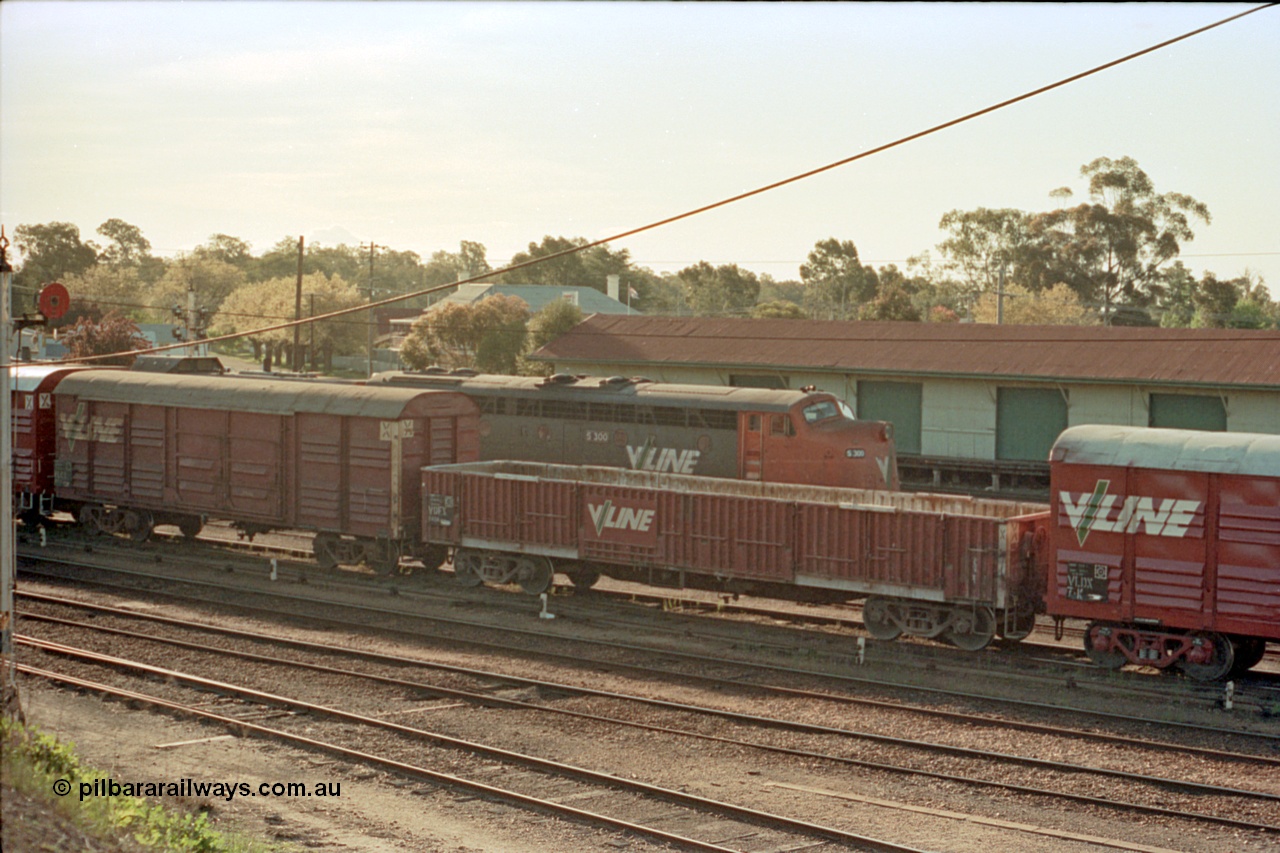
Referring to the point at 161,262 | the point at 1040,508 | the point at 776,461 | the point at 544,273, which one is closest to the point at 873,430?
the point at 776,461

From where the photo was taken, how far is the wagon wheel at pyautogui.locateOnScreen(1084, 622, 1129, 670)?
1820cm

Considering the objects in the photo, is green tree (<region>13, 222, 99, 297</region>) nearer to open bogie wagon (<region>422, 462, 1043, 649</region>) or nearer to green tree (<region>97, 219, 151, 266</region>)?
green tree (<region>97, 219, 151, 266</region>)

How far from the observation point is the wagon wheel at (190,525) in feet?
97.1

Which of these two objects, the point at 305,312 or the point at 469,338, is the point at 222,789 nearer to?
the point at 469,338

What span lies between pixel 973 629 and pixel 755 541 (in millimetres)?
3809

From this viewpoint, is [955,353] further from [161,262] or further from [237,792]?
[161,262]

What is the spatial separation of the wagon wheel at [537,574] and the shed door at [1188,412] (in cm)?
2448

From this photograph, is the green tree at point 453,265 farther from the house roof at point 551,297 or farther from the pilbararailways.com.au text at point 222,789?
the pilbararailways.com.au text at point 222,789

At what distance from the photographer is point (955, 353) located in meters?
44.6

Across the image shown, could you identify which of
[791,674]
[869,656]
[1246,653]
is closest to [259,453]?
[791,674]

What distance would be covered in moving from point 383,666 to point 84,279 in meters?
72.2

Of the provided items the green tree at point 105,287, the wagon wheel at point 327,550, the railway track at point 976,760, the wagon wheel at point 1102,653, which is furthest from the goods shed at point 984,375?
the green tree at point 105,287

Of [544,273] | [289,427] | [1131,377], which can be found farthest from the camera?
[544,273]

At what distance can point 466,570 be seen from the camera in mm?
24375
